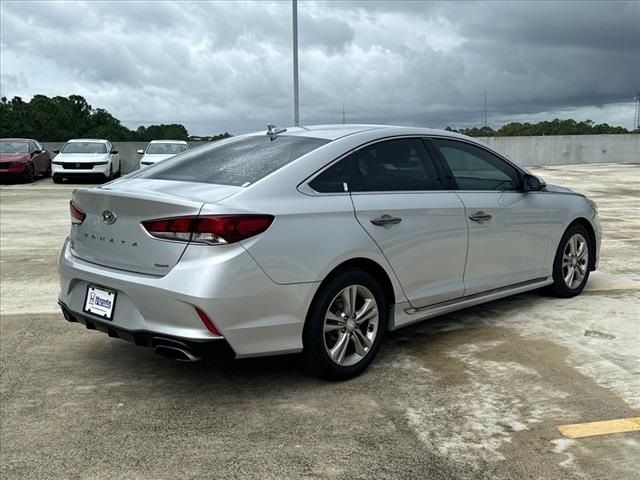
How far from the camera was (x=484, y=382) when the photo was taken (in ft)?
13.6

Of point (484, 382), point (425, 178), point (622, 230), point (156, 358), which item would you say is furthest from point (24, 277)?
point (622, 230)

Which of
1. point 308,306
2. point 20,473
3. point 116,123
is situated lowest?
point 20,473

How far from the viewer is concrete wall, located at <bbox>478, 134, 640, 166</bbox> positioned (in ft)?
114

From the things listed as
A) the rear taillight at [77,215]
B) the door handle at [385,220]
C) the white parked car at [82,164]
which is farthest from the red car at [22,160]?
the door handle at [385,220]

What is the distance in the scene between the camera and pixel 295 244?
381cm

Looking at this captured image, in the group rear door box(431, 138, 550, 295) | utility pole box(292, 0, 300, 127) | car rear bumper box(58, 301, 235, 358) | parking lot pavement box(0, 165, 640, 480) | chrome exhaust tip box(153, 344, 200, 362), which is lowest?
parking lot pavement box(0, 165, 640, 480)

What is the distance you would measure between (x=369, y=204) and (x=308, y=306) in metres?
0.80

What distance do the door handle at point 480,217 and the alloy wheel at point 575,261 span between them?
1309mm

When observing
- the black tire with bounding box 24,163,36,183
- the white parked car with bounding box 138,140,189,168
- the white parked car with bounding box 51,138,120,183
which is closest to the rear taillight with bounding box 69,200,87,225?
the white parked car with bounding box 138,140,189,168

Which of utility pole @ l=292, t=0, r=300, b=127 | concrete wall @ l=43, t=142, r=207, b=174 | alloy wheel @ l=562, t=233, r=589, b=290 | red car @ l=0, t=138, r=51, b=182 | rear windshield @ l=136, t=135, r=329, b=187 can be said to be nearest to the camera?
rear windshield @ l=136, t=135, r=329, b=187

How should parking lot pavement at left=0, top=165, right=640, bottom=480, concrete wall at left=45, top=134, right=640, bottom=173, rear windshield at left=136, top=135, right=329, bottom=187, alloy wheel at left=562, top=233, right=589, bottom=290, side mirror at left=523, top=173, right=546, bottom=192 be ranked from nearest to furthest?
parking lot pavement at left=0, top=165, right=640, bottom=480
rear windshield at left=136, top=135, right=329, bottom=187
side mirror at left=523, top=173, right=546, bottom=192
alloy wheel at left=562, top=233, right=589, bottom=290
concrete wall at left=45, top=134, right=640, bottom=173

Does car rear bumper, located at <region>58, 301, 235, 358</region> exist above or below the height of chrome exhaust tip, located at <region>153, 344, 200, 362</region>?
above

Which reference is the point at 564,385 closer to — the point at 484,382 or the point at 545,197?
the point at 484,382

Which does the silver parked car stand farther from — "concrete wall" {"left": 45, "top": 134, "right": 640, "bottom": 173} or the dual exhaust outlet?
"concrete wall" {"left": 45, "top": 134, "right": 640, "bottom": 173}
